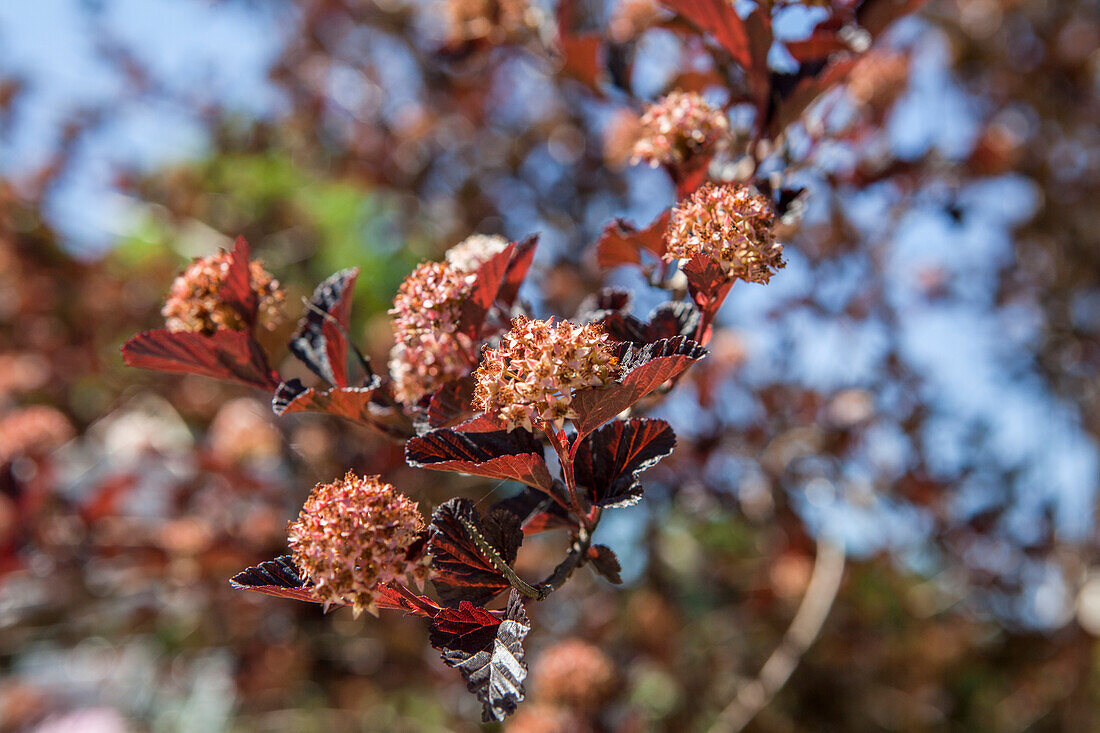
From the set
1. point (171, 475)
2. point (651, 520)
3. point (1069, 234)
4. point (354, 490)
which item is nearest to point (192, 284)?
point (354, 490)

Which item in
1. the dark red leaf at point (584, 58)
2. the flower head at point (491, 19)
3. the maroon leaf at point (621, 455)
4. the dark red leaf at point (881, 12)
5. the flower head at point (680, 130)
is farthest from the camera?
the flower head at point (491, 19)

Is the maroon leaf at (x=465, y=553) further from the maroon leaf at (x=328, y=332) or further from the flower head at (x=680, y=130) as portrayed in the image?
the flower head at (x=680, y=130)

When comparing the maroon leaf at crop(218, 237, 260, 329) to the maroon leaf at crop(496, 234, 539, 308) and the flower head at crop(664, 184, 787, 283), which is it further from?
the flower head at crop(664, 184, 787, 283)

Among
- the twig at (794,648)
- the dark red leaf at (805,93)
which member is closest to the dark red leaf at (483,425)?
the dark red leaf at (805,93)

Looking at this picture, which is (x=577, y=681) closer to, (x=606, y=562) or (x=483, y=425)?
(x=606, y=562)

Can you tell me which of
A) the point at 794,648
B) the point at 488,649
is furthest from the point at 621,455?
the point at 794,648
